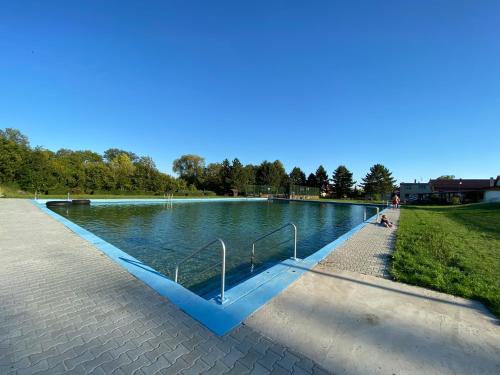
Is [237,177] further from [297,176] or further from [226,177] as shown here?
[297,176]

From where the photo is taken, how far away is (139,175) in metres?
34.8

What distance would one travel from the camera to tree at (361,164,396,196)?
47.2 metres

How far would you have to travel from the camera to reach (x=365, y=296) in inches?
138

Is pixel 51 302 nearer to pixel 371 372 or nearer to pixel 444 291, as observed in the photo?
pixel 371 372

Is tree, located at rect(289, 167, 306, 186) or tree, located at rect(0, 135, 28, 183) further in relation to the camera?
tree, located at rect(289, 167, 306, 186)

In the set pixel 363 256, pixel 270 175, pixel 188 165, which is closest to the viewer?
pixel 363 256

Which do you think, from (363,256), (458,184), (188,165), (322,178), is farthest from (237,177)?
(458,184)

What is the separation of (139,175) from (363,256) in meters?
34.1

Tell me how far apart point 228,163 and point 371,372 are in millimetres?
45578

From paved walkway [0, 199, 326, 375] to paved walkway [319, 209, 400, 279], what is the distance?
2838 millimetres

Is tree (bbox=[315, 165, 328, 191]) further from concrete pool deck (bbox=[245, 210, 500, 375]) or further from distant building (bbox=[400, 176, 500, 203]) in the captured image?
concrete pool deck (bbox=[245, 210, 500, 375])

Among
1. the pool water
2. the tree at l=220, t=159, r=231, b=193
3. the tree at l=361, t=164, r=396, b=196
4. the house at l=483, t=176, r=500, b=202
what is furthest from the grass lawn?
the tree at l=361, t=164, r=396, b=196

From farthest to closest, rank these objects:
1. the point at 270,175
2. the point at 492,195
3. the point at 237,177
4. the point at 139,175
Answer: the point at 270,175 < the point at 237,177 < the point at 139,175 < the point at 492,195

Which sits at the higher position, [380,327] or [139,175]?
[139,175]
